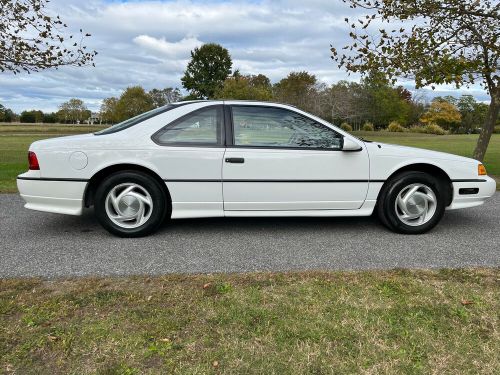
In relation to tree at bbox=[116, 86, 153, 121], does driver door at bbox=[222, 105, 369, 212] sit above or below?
below

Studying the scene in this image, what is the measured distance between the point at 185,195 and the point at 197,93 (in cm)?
6263

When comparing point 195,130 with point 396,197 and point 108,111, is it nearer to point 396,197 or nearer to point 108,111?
point 396,197

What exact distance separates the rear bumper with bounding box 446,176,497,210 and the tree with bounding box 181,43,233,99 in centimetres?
6117

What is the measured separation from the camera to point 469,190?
460 centimetres

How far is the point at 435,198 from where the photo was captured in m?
4.55

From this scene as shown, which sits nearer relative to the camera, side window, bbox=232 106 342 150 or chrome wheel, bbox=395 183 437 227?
side window, bbox=232 106 342 150

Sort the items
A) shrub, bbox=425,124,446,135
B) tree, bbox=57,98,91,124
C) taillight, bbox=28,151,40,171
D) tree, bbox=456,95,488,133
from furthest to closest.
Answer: tree, bbox=57,98,91,124, tree, bbox=456,95,488,133, shrub, bbox=425,124,446,135, taillight, bbox=28,151,40,171

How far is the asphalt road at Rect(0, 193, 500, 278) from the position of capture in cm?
354

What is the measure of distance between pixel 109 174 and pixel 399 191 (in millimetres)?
3258

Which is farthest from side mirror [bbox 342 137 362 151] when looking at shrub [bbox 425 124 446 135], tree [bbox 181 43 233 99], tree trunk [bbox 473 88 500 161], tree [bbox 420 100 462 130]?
tree [bbox 420 100 462 130]

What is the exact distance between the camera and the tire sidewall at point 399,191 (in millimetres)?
4477

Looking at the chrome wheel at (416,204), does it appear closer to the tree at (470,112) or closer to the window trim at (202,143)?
the window trim at (202,143)

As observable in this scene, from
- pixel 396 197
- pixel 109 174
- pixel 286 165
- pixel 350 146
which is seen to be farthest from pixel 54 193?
pixel 396 197

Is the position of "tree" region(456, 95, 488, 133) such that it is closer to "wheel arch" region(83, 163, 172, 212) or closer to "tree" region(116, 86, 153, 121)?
"tree" region(116, 86, 153, 121)
